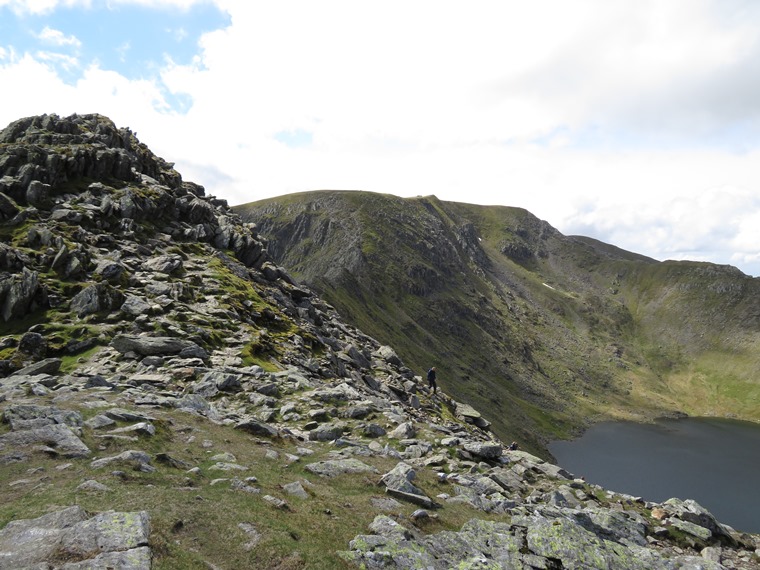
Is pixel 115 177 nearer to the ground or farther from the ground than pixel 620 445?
farther from the ground

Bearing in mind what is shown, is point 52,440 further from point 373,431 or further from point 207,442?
point 373,431

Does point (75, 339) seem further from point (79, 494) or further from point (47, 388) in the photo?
Result: point (79, 494)

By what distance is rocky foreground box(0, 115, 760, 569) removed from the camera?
14.4 metres

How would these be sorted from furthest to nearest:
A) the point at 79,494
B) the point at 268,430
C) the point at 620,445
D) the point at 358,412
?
the point at 620,445, the point at 358,412, the point at 268,430, the point at 79,494

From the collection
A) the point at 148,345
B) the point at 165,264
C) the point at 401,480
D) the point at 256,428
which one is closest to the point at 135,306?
the point at 148,345

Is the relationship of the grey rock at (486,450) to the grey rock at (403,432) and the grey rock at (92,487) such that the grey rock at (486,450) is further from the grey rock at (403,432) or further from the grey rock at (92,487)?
the grey rock at (92,487)

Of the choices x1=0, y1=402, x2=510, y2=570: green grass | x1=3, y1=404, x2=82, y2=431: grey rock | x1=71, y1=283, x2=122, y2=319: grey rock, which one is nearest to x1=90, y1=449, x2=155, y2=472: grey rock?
x1=0, y1=402, x2=510, y2=570: green grass

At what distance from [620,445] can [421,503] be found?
218m

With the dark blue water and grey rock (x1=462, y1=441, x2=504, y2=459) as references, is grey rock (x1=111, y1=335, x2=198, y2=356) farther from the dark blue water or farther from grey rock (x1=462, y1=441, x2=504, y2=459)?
the dark blue water

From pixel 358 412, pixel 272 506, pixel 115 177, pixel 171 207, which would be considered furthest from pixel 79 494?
pixel 115 177

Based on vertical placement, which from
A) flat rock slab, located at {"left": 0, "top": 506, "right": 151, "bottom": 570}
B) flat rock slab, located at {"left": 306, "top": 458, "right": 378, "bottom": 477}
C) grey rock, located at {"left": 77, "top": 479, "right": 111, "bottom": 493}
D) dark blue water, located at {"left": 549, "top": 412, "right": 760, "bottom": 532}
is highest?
flat rock slab, located at {"left": 0, "top": 506, "right": 151, "bottom": 570}

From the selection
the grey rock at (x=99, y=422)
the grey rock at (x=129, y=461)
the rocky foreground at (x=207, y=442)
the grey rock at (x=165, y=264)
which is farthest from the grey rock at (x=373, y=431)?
the grey rock at (x=165, y=264)

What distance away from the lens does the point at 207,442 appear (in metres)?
22.8

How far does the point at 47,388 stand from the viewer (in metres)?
26.9
